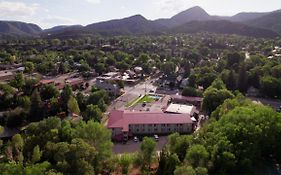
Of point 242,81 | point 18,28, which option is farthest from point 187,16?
point 242,81

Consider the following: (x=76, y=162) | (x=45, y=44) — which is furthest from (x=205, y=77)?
(x=45, y=44)

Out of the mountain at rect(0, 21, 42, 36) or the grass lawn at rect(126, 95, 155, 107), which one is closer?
the grass lawn at rect(126, 95, 155, 107)

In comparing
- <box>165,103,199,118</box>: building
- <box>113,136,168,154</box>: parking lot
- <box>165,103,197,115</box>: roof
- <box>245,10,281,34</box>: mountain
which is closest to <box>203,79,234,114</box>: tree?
<box>165,103,199,118</box>: building

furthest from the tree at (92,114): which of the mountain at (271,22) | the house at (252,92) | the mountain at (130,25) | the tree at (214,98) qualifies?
the mountain at (130,25)

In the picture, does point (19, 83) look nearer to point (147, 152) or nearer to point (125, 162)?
point (125, 162)

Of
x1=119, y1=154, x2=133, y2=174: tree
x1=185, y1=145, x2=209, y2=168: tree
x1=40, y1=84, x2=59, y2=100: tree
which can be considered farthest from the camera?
x1=40, y1=84, x2=59, y2=100: tree

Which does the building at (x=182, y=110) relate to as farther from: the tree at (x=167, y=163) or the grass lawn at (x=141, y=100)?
the tree at (x=167, y=163)

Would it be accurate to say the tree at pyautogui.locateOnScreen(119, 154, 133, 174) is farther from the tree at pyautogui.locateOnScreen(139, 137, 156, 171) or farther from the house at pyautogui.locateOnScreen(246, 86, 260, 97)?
the house at pyautogui.locateOnScreen(246, 86, 260, 97)

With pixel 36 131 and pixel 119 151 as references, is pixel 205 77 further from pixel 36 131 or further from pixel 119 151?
pixel 36 131
